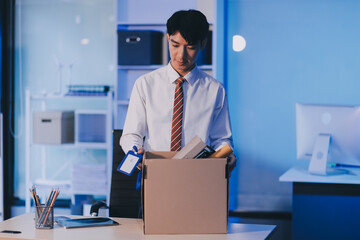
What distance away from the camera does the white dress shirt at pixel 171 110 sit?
220 cm

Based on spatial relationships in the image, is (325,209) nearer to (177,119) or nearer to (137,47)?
(177,119)

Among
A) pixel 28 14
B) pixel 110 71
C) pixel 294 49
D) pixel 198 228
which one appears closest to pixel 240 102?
pixel 294 49

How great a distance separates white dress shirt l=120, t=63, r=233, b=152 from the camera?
2199 mm

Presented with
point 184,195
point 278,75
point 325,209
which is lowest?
point 325,209

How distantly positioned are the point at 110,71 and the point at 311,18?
179 cm

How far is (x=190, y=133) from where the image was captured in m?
2.21

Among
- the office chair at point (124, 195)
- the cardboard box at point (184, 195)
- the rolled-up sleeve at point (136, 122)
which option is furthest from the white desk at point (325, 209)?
the cardboard box at point (184, 195)

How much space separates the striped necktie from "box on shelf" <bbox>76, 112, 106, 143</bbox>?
1999 millimetres

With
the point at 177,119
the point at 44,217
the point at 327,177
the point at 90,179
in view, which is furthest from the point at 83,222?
the point at 90,179

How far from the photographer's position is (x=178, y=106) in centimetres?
220

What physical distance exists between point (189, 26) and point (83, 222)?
35.5 inches

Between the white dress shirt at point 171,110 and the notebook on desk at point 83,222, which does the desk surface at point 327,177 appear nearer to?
the white dress shirt at point 171,110

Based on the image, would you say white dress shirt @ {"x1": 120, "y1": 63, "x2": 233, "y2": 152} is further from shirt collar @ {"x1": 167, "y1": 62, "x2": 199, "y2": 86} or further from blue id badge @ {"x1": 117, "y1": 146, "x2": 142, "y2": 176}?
blue id badge @ {"x1": 117, "y1": 146, "x2": 142, "y2": 176}

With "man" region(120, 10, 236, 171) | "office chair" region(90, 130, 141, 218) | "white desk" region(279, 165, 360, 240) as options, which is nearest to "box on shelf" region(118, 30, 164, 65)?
"office chair" region(90, 130, 141, 218)
